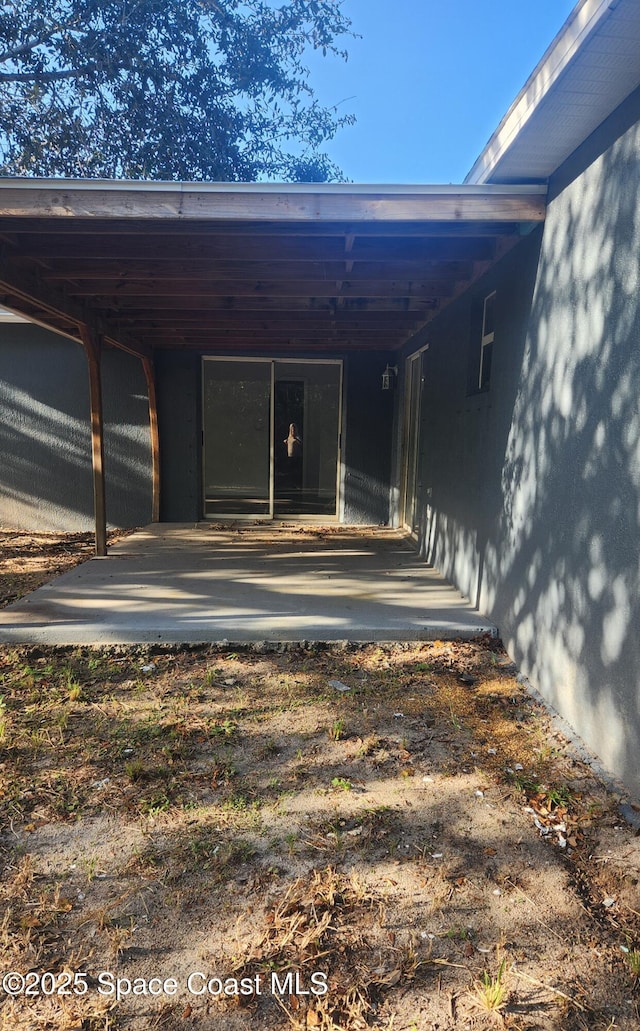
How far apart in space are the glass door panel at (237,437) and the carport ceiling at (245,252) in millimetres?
1519

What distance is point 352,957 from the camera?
5.24 feet

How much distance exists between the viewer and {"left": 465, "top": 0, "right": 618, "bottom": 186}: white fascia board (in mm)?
2072

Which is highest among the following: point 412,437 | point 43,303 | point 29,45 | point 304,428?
point 29,45

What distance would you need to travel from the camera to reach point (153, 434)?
319 inches

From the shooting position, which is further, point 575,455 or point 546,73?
point 575,455

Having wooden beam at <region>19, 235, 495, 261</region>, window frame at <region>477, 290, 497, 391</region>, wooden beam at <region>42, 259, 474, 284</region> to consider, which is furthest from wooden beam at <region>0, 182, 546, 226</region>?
window frame at <region>477, 290, 497, 391</region>

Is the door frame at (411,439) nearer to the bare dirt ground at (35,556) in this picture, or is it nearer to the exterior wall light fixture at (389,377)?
the exterior wall light fixture at (389,377)

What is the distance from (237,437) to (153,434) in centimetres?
117

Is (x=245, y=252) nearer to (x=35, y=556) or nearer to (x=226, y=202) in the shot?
(x=226, y=202)

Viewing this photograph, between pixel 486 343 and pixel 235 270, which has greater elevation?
pixel 235 270

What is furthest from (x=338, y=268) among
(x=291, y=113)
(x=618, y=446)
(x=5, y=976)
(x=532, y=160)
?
(x=291, y=113)

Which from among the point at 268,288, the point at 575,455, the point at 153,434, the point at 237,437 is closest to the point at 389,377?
the point at 237,437

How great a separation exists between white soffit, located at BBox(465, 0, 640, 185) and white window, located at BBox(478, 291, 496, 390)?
4.52 feet

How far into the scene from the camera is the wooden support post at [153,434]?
7922mm
